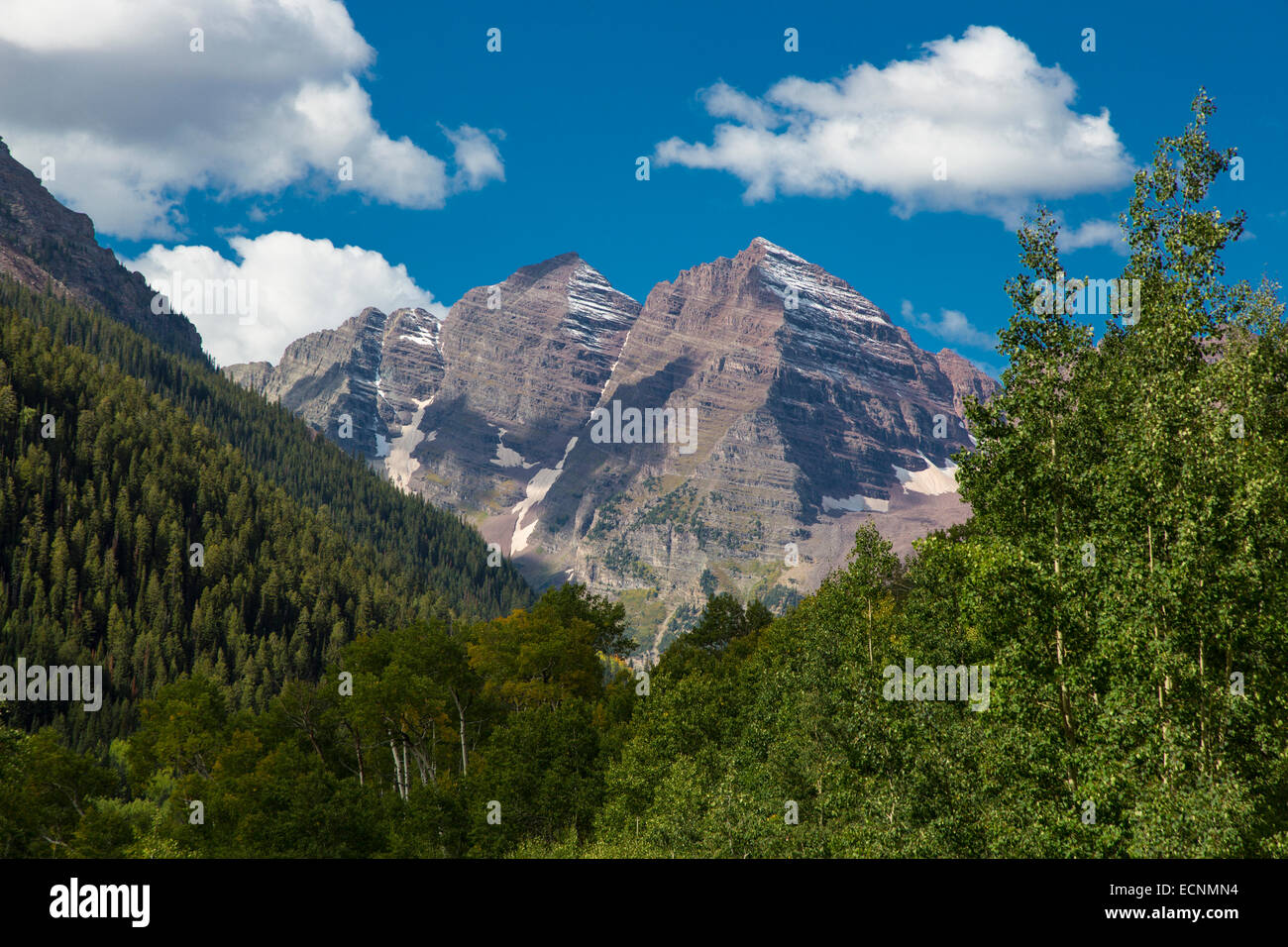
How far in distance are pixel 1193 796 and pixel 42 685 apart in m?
201

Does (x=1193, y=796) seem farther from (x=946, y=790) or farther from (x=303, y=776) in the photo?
(x=303, y=776)

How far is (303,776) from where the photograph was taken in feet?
220

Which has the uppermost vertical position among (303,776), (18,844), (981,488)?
(981,488)

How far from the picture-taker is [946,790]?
36094 millimetres

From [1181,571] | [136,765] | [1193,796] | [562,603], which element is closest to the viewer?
[1193,796]

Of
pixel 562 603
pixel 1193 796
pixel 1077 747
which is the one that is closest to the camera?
pixel 1193 796

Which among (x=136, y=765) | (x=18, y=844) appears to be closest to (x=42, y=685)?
(x=136, y=765)

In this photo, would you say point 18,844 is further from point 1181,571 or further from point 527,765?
point 1181,571

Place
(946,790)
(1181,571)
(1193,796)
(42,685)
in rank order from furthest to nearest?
(42,685)
(946,790)
(1181,571)
(1193,796)
